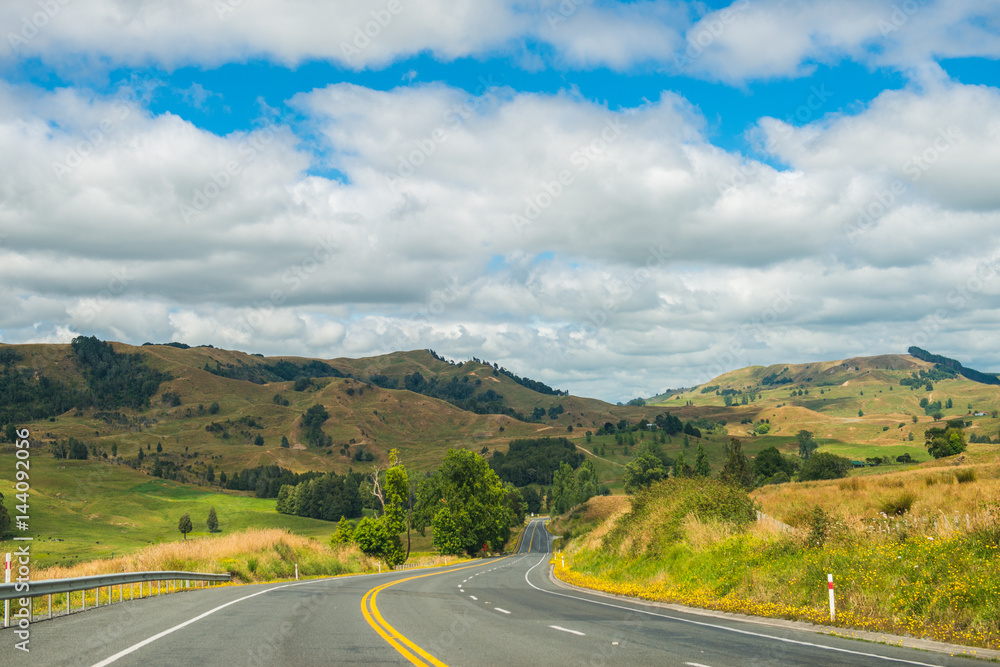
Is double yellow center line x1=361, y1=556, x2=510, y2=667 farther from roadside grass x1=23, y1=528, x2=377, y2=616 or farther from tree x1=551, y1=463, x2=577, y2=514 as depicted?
tree x1=551, y1=463, x2=577, y2=514

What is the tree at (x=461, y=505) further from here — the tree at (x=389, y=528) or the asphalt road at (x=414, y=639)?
the asphalt road at (x=414, y=639)

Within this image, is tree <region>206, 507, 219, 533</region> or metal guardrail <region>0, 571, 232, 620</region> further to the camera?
tree <region>206, 507, 219, 533</region>

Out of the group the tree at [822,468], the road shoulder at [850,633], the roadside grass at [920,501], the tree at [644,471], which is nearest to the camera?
the road shoulder at [850,633]

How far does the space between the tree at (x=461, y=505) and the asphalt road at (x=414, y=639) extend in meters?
79.8

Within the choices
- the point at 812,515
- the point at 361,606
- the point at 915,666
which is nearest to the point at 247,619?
the point at 361,606

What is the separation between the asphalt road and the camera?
11047 millimetres

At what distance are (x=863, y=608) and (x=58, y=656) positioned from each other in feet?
52.6

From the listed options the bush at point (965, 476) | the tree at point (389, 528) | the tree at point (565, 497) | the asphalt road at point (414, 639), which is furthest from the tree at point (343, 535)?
the tree at point (565, 497)

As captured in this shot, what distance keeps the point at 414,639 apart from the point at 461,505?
88573mm

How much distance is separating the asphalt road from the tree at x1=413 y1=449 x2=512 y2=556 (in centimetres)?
7976

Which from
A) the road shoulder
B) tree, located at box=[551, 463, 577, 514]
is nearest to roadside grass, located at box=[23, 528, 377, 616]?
the road shoulder

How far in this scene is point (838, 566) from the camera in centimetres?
1820

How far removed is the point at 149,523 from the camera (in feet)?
609

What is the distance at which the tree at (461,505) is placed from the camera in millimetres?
98312
